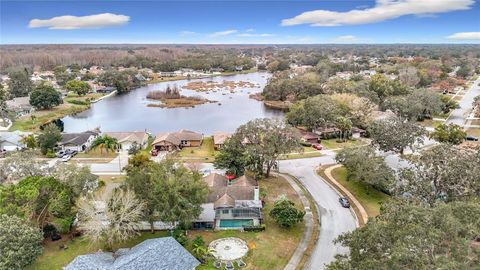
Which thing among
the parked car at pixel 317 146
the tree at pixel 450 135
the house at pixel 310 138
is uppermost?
the tree at pixel 450 135

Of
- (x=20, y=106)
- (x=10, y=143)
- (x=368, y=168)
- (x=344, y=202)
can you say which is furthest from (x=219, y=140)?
(x=20, y=106)

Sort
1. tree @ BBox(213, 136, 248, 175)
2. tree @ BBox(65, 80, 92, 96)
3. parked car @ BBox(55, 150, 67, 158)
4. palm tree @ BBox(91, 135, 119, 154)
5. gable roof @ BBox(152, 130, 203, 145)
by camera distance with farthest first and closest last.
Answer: tree @ BBox(65, 80, 92, 96), gable roof @ BBox(152, 130, 203, 145), palm tree @ BBox(91, 135, 119, 154), parked car @ BBox(55, 150, 67, 158), tree @ BBox(213, 136, 248, 175)

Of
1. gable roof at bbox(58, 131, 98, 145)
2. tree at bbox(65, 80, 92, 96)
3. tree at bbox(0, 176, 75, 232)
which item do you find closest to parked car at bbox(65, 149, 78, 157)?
gable roof at bbox(58, 131, 98, 145)

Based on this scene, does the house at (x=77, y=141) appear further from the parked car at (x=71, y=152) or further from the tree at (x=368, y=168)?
the tree at (x=368, y=168)

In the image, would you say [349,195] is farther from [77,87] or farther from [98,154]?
[77,87]

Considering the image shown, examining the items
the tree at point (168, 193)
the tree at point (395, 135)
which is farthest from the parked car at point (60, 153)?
the tree at point (395, 135)

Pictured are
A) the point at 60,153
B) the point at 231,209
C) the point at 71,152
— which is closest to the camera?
the point at 231,209

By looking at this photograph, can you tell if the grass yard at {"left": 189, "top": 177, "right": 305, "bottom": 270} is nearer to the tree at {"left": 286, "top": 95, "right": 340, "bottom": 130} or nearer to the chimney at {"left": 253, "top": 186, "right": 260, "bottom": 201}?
the chimney at {"left": 253, "top": 186, "right": 260, "bottom": 201}
